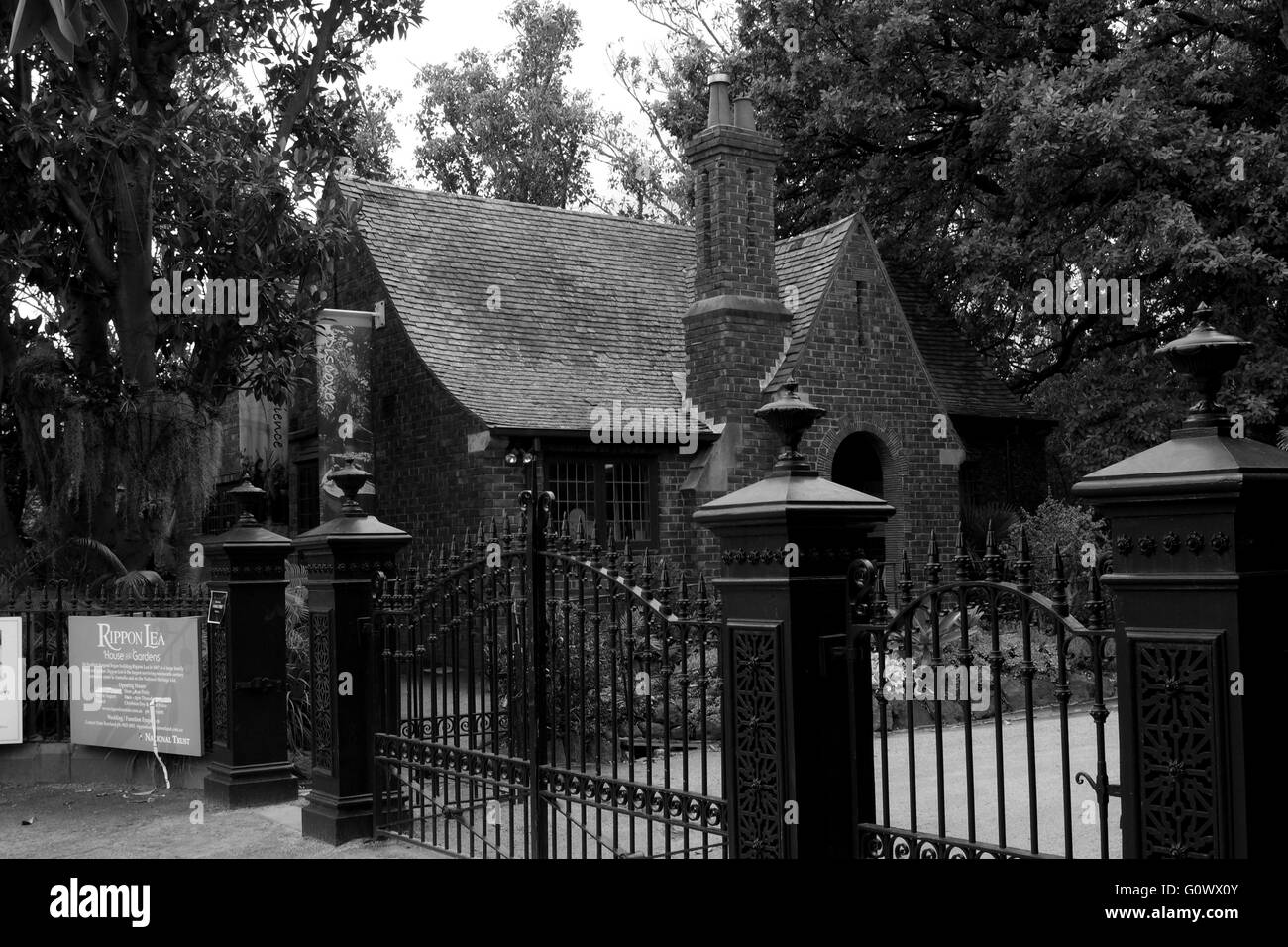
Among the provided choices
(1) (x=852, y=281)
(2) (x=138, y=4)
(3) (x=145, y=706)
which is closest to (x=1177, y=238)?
(1) (x=852, y=281)

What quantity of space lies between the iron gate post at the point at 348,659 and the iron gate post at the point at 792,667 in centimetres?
353

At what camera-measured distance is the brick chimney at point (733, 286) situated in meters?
17.8

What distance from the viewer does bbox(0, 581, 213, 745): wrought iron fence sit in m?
10.3

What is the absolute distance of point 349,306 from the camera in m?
20.1

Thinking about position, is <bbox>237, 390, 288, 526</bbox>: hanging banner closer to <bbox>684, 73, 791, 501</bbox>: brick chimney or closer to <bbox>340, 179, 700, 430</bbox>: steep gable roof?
<bbox>340, 179, 700, 430</bbox>: steep gable roof

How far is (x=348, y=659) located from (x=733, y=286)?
10.8 metres

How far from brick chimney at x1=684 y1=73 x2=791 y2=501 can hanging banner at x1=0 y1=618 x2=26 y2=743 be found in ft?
31.5

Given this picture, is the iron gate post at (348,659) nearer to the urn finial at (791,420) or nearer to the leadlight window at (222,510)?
the urn finial at (791,420)

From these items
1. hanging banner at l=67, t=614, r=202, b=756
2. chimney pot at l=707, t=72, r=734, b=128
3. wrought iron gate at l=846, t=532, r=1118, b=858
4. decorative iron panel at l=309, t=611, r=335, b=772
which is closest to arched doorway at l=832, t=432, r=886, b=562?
wrought iron gate at l=846, t=532, r=1118, b=858

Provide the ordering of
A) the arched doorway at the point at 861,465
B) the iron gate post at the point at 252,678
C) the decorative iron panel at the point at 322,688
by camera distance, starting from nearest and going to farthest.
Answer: the decorative iron panel at the point at 322,688
the iron gate post at the point at 252,678
the arched doorway at the point at 861,465

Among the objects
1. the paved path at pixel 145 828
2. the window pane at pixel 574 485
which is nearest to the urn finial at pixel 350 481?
the paved path at pixel 145 828

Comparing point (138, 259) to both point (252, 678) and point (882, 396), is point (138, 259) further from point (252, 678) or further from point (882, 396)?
point (882, 396)

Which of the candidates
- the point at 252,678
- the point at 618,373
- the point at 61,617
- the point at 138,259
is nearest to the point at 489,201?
the point at 618,373
